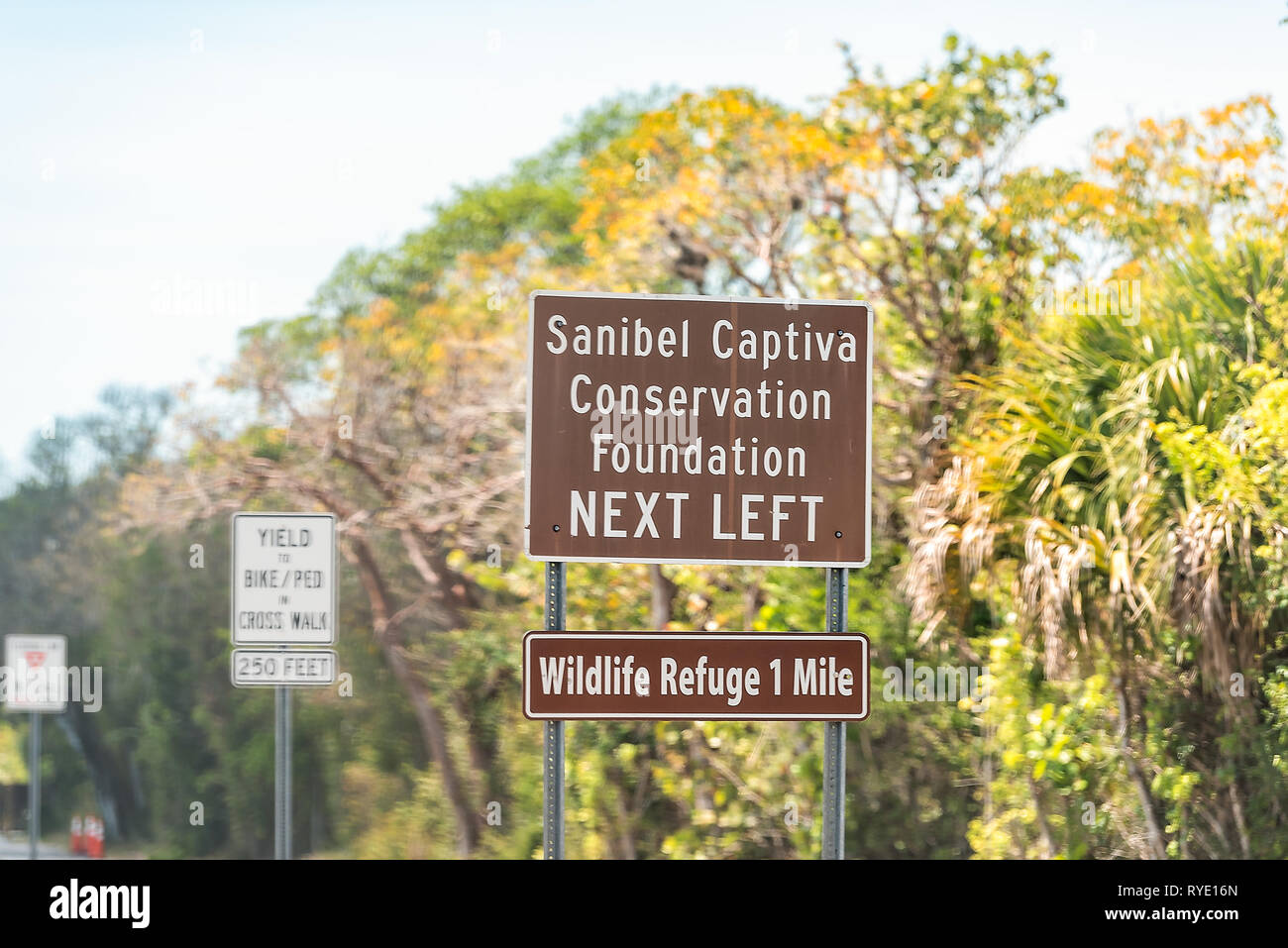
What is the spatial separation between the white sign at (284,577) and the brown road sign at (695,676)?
6.85 ft

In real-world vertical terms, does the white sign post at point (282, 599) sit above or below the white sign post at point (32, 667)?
above

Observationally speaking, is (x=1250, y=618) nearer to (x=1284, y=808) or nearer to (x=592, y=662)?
(x=1284, y=808)

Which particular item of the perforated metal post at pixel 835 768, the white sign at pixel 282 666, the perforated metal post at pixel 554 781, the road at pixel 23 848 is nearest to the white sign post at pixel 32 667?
the road at pixel 23 848

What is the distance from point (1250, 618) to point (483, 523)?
21.0 feet

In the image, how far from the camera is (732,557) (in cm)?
433

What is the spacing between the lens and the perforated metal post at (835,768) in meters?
4.35

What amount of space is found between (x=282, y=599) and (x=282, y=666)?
0.32m

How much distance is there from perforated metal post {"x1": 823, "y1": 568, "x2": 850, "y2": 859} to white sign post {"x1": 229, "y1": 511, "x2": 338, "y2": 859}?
8.74 ft

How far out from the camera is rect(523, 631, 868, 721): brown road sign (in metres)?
4.23

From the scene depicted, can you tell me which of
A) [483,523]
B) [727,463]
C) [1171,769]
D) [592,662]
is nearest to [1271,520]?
[1171,769]

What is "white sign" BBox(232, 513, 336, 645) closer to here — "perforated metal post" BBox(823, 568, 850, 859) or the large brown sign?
the large brown sign

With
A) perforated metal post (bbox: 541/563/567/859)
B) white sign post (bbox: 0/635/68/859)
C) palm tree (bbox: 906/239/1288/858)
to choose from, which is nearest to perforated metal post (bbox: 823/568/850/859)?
perforated metal post (bbox: 541/563/567/859)

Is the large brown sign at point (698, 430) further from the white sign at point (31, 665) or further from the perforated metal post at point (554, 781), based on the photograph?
the white sign at point (31, 665)

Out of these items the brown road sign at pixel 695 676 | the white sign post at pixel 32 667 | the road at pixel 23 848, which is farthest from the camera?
the road at pixel 23 848
